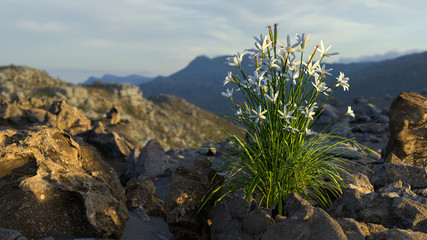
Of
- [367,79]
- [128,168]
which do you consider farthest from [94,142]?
[367,79]

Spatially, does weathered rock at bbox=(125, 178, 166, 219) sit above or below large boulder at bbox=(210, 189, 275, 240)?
below

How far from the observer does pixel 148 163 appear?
1034 cm

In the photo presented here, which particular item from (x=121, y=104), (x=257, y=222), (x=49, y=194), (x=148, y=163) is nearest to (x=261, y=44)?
(x=257, y=222)

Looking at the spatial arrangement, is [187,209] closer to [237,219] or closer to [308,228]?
[237,219]

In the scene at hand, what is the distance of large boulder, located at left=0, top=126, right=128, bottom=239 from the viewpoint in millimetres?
4172

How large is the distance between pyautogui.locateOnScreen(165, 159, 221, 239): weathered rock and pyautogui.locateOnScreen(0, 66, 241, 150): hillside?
36.2 metres

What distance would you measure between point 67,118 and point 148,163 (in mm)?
5353

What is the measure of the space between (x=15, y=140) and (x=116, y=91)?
5823 cm

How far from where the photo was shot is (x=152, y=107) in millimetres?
62469

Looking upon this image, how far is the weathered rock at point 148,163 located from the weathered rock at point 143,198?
11.7 ft

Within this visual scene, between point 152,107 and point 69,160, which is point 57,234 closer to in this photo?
point 69,160

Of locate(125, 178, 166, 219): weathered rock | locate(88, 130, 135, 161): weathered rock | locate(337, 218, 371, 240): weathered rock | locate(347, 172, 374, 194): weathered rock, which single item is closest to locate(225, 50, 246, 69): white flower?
locate(337, 218, 371, 240): weathered rock

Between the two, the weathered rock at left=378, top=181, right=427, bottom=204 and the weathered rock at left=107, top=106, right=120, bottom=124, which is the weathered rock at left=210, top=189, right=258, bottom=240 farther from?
the weathered rock at left=107, top=106, right=120, bottom=124

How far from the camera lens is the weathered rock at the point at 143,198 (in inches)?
A: 239
